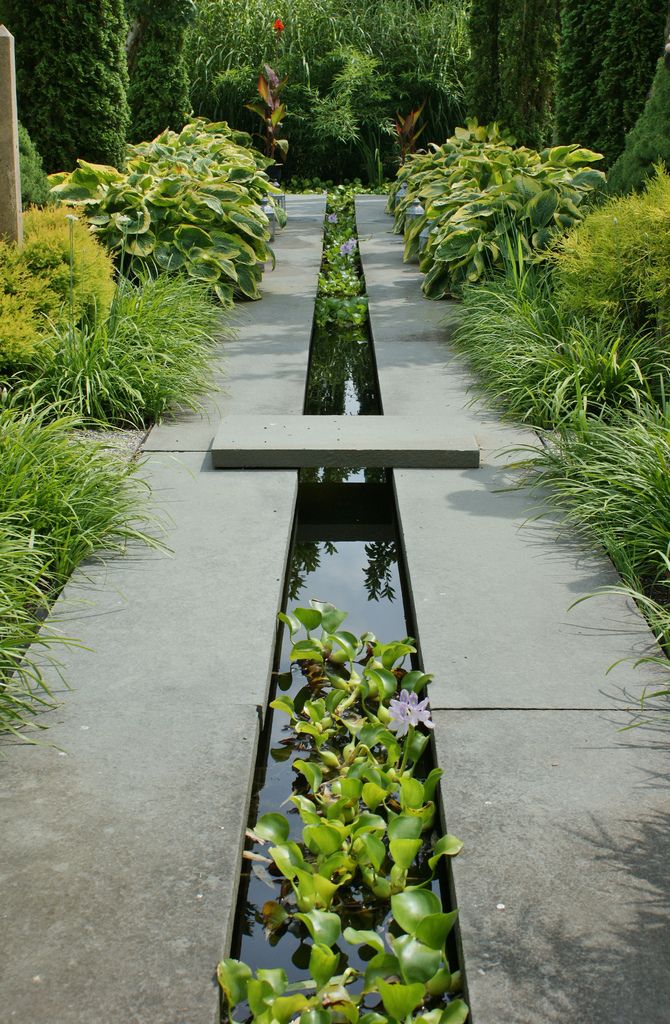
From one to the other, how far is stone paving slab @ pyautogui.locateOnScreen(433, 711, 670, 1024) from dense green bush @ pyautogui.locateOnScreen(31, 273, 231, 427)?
8.60 feet

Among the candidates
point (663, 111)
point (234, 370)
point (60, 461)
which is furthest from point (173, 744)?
point (663, 111)

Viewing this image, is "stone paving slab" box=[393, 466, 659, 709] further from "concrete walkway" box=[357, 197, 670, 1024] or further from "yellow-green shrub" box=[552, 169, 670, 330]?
"yellow-green shrub" box=[552, 169, 670, 330]

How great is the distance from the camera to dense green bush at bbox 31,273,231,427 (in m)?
4.99

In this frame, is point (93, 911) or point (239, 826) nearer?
point (93, 911)

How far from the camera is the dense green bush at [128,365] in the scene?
499 cm

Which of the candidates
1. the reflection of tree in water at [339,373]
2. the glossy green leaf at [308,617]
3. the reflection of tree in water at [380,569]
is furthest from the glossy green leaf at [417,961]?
the reflection of tree in water at [339,373]

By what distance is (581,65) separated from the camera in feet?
29.0

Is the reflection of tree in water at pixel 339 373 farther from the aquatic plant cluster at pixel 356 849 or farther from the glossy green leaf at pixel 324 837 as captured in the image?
the glossy green leaf at pixel 324 837

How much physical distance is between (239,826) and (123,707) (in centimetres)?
59

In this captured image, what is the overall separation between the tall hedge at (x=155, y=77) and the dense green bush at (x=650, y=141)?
682cm

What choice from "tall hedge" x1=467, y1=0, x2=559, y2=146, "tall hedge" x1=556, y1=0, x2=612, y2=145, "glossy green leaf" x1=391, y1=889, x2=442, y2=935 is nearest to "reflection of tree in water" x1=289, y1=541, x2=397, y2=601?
"glossy green leaf" x1=391, y1=889, x2=442, y2=935

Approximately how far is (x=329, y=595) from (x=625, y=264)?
249 cm

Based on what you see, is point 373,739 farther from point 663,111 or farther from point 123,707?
point 663,111

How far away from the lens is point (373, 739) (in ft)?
9.23
